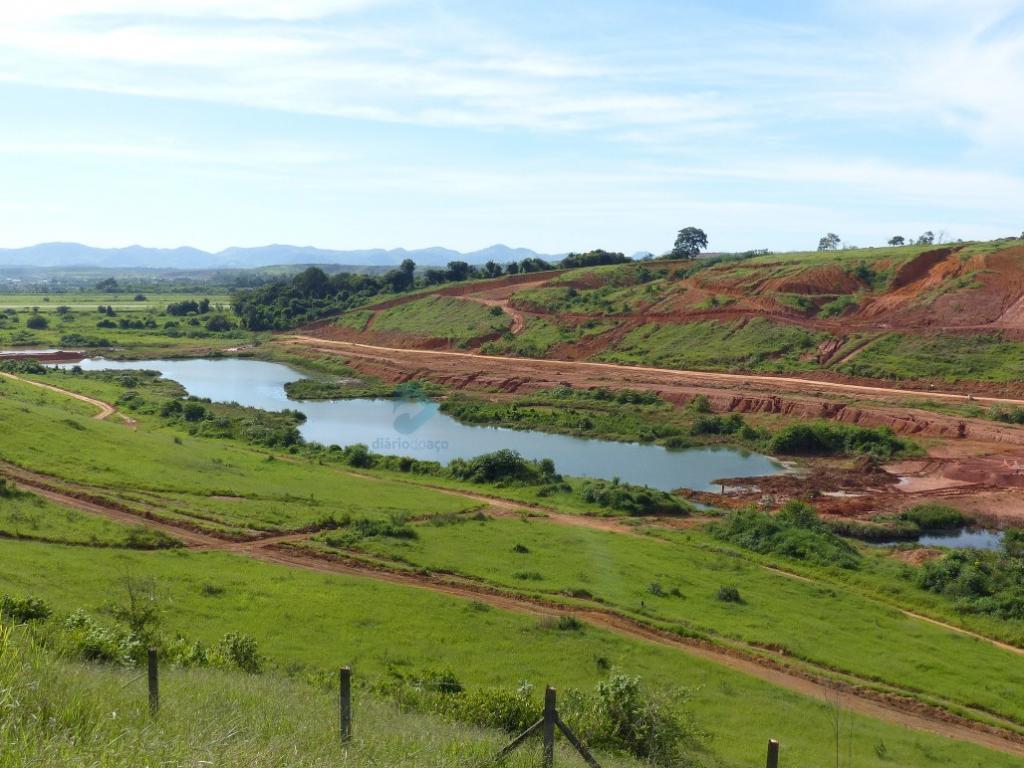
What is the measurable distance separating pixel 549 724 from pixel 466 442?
130 ft

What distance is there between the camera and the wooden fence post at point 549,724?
8742 mm

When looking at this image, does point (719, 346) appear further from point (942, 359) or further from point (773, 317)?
point (942, 359)

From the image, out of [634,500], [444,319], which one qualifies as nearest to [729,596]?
[634,500]

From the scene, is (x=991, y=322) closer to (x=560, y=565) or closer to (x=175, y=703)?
(x=560, y=565)

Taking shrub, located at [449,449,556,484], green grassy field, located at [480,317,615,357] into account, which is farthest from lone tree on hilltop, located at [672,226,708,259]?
shrub, located at [449,449,556,484]

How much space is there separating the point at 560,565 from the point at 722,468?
1971 cm

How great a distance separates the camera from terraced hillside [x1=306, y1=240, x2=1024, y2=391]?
5975cm

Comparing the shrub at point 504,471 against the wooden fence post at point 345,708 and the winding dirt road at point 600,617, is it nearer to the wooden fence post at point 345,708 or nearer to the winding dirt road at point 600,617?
the winding dirt road at point 600,617

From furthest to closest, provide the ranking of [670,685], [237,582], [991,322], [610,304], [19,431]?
[610,304], [991,322], [19,431], [237,582], [670,685]

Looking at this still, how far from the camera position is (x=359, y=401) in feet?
211

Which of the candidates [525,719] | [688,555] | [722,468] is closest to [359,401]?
[722,468]

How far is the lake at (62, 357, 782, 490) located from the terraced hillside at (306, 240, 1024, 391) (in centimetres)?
1961

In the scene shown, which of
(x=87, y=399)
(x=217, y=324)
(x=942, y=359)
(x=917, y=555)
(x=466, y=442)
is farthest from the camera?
(x=217, y=324)

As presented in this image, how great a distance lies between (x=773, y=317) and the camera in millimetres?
70938
